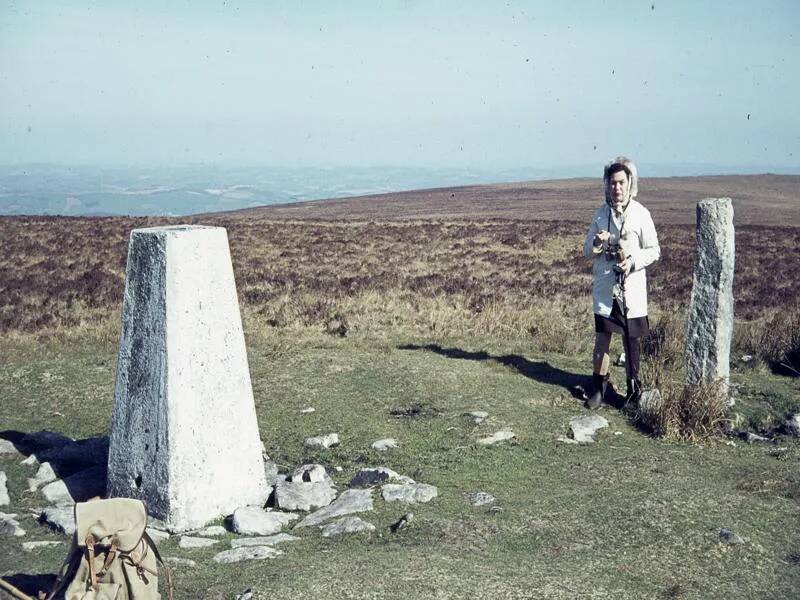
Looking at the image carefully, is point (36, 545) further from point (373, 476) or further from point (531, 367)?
point (531, 367)

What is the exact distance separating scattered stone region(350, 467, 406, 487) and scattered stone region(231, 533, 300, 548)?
1.04 m

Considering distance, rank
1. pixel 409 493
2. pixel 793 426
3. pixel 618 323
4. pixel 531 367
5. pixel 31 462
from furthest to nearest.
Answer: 1. pixel 531 367
2. pixel 618 323
3. pixel 793 426
4. pixel 31 462
5. pixel 409 493

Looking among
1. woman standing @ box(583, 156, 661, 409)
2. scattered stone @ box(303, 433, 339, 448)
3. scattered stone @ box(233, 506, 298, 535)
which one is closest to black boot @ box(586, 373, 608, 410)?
woman standing @ box(583, 156, 661, 409)

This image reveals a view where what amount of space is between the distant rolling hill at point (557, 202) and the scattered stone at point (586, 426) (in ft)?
136

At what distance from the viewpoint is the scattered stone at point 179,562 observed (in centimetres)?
479

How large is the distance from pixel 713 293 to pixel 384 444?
407cm

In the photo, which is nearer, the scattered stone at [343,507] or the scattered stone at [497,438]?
the scattered stone at [343,507]

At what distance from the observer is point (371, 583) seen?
435cm

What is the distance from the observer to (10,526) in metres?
5.40

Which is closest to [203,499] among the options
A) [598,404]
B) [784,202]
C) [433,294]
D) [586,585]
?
[586,585]

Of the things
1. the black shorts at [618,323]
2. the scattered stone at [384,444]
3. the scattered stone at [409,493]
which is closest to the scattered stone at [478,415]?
the scattered stone at [384,444]

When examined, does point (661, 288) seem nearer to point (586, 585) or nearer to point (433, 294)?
point (433, 294)

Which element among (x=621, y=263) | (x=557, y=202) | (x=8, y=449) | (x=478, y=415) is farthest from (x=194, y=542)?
(x=557, y=202)

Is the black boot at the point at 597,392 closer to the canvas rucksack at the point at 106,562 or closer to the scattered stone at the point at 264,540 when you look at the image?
the scattered stone at the point at 264,540
